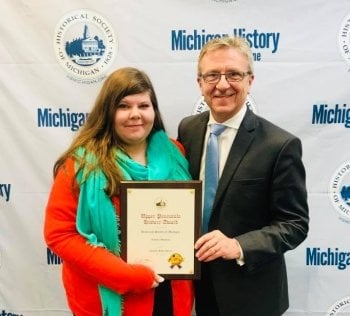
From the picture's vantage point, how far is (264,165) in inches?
46.9

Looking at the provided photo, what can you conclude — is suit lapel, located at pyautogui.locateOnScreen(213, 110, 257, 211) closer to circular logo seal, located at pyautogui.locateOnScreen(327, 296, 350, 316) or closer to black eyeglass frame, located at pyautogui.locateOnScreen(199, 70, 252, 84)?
black eyeglass frame, located at pyautogui.locateOnScreen(199, 70, 252, 84)

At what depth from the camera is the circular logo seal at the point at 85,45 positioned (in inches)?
65.2

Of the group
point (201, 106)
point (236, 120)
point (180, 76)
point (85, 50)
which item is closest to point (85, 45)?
point (85, 50)

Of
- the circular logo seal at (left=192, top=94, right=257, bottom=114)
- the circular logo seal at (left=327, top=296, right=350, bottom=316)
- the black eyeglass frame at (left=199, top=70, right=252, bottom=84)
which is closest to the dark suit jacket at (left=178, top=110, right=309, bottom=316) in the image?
the black eyeglass frame at (left=199, top=70, right=252, bottom=84)

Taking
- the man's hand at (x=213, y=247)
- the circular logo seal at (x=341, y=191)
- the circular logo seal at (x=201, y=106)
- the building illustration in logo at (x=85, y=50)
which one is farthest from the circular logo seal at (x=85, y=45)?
the circular logo seal at (x=341, y=191)

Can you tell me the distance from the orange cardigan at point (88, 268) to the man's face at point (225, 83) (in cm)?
40

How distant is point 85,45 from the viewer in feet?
5.53

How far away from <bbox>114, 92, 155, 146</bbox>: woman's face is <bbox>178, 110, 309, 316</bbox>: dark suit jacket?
0.26 metres

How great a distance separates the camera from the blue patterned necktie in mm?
1241

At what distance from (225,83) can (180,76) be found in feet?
1.74

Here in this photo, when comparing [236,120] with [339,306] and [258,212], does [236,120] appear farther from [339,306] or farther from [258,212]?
[339,306]

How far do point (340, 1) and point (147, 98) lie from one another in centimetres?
93

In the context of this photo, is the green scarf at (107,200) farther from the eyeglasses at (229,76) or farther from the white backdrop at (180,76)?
the white backdrop at (180,76)

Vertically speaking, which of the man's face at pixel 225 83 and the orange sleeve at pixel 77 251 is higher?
the man's face at pixel 225 83
